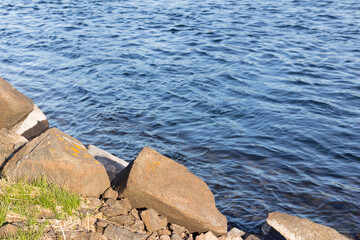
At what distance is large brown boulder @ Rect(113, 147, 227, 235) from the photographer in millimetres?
4980

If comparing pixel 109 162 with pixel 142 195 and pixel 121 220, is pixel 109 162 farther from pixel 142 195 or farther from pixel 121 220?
pixel 121 220

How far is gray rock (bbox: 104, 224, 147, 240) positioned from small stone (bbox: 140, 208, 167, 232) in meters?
0.23

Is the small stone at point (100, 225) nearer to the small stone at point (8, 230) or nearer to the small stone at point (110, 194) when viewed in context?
the small stone at point (110, 194)

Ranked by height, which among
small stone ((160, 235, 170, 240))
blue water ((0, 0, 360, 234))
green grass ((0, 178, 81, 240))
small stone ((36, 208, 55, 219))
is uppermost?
green grass ((0, 178, 81, 240))

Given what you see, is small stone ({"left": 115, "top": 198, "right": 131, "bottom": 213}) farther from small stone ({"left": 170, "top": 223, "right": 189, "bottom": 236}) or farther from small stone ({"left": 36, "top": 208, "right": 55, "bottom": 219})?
small stone ({"left": 36, "top": 208, "right": 55, "bottom": 219})

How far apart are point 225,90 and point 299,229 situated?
19.4ft

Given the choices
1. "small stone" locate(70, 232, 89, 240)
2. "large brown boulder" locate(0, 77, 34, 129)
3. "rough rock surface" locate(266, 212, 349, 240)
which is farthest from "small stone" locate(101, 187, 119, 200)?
"large brown boulder" locate(0, 77, 34, 129)

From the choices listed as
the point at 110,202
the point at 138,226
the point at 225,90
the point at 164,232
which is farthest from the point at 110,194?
the point at 225,90

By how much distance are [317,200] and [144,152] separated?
3199mm

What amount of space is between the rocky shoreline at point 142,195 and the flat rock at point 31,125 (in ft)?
6.97

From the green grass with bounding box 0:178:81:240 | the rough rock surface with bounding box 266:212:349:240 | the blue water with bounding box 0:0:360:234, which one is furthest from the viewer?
the blue water with bounding box 0:0:360:234

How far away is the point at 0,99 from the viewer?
692 centimetres

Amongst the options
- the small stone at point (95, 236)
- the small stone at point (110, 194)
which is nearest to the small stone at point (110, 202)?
the small stone at point (110, 194)

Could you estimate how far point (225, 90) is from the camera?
1073 centimetres
